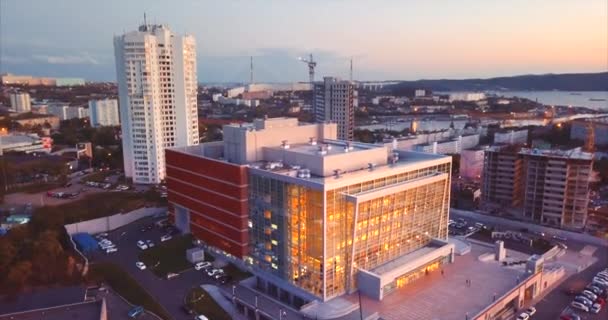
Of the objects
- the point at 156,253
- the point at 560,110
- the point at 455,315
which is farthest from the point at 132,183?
the point at 560,110

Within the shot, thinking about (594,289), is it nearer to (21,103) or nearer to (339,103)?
(339,103)

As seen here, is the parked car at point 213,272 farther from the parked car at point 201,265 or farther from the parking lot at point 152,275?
the parked car at point 201,265

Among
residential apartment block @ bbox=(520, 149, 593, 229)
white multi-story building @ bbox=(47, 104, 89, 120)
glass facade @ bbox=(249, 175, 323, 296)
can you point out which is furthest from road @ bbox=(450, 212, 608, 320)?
white multi-story building @ bbox=(47, 104, 89, 120)

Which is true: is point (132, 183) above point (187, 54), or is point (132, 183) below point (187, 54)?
below

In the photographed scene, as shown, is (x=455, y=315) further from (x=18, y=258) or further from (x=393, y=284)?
(x=18, y=258)

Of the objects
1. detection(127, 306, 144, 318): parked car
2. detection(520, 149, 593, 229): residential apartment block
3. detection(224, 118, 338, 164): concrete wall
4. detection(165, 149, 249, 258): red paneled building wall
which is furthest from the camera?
detection(520, 149, 593, 229): residential apartment block

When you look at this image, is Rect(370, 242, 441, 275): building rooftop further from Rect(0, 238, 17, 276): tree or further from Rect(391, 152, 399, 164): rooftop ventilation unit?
Rect(0, 238, 17, 276): tree

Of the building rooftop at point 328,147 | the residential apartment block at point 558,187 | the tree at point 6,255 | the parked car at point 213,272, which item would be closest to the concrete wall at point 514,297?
the building rooftop at point 328,147
